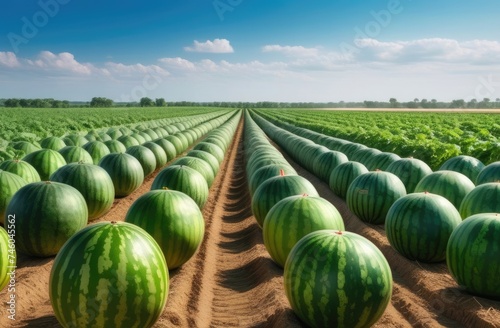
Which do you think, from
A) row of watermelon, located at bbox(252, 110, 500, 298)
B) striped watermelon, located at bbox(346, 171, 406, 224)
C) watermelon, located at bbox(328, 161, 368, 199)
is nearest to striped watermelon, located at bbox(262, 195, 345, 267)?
row of watermelon, located at bbox(252, 110, 500, 298)

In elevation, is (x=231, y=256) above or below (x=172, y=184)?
below

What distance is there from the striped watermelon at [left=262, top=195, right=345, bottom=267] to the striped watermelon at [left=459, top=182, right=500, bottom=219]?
8.70 feet

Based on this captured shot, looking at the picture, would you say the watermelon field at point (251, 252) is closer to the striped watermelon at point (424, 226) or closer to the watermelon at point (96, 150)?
the striped watermelon at point (424, 226)

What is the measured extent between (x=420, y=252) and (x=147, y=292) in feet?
16.5

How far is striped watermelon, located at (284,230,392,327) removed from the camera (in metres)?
5.14

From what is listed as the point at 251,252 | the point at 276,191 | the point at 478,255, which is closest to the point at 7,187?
the point at 251,252

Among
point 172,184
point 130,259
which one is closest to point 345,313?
point 130,259

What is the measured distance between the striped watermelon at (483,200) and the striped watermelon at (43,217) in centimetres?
700

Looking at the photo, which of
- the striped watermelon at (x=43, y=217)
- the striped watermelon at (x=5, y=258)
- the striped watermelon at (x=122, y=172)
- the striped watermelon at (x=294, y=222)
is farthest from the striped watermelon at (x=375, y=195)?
the striped watermelon at (x=5, y=258)

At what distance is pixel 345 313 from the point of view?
516 cm

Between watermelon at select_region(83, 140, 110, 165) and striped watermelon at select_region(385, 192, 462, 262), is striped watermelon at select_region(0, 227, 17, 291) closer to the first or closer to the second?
striped watermelon at select_region(385, 192, 462, 262)

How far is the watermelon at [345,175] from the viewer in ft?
42.4

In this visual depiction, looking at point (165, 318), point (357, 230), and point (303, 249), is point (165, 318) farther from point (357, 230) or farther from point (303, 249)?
point (357, 230)

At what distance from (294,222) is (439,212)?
2546mm
